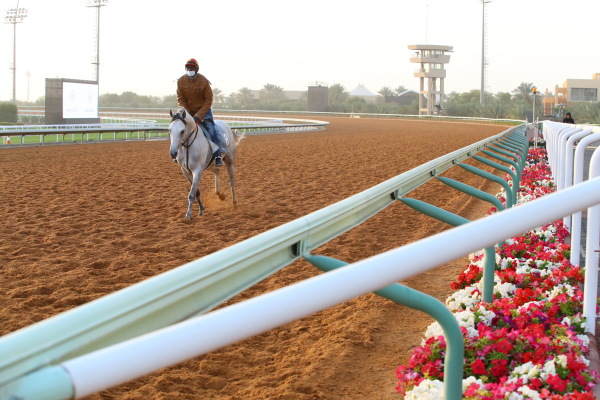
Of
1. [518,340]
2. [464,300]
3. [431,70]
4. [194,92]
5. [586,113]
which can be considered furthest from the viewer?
[431,70]

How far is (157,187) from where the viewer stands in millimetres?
12016

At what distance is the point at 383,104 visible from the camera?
275 ft

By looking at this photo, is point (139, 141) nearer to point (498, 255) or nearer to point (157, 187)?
point (157, 187)

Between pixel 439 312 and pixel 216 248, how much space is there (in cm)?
511

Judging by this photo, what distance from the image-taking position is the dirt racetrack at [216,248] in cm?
398

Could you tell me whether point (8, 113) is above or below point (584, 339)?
above

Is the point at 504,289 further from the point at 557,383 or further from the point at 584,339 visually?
the point at 557,383

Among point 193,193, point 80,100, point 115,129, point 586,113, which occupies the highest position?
point 586,113

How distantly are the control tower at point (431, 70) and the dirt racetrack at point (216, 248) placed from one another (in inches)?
2430

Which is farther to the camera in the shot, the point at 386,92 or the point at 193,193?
the point at 386,92

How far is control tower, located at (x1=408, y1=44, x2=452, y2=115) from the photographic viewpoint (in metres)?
76.8

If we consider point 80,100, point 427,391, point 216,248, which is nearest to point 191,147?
point 216,248

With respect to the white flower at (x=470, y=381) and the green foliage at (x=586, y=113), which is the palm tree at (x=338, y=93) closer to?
the green foliage at (x=586, y=113)

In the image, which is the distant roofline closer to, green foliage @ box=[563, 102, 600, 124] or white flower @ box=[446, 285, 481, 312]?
green foliage @ box=[563, 102, 600, 124]
